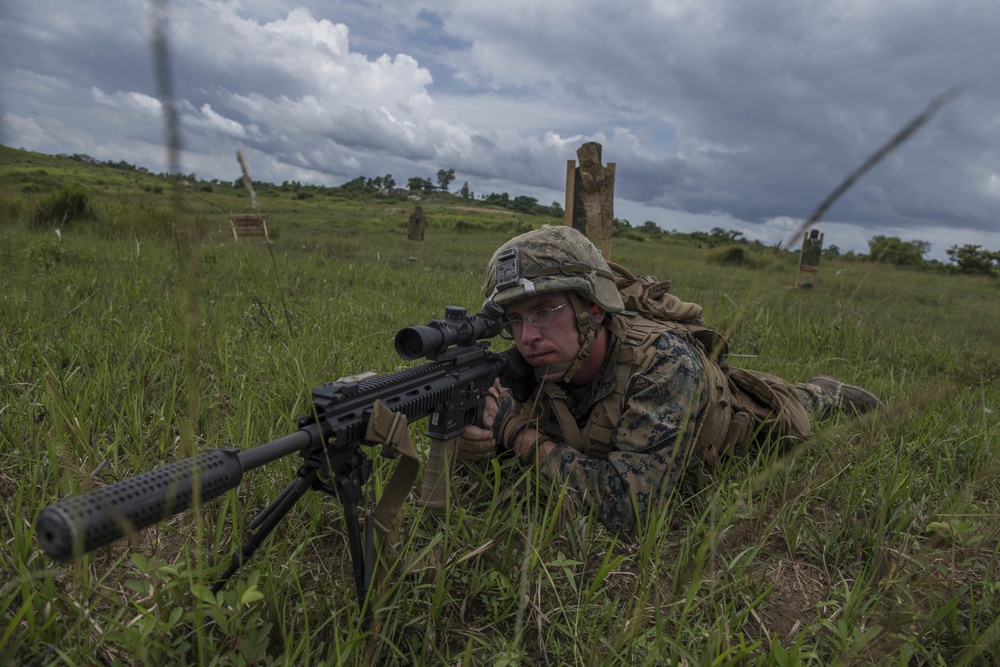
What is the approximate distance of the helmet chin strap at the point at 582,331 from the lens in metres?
3.28

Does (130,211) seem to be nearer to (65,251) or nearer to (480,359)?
(65,251)

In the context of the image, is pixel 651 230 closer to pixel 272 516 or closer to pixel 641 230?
pixel 641 230

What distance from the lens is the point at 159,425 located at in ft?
9.74

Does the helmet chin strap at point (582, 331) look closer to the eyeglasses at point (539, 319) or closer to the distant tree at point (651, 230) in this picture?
the eyeglasses at point (539, 319)

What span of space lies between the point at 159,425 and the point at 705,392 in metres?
2.85

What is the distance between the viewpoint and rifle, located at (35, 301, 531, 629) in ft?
3.77

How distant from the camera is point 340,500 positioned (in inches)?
77.7

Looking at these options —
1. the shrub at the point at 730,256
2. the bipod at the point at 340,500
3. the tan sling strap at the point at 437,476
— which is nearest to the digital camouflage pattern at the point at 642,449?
the tan sling strap at the point at 437,476

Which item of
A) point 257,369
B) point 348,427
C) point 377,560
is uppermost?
point 348,427

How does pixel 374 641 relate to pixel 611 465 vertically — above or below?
below

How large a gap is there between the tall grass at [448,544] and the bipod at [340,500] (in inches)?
3.1

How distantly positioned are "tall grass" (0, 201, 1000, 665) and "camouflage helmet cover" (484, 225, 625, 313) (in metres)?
0.78

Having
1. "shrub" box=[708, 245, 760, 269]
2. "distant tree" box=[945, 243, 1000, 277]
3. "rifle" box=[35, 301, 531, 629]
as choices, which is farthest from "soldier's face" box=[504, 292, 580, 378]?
"distant tree" box=[945, 243, 1000, 277]

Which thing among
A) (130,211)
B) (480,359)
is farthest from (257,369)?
(130,211)
